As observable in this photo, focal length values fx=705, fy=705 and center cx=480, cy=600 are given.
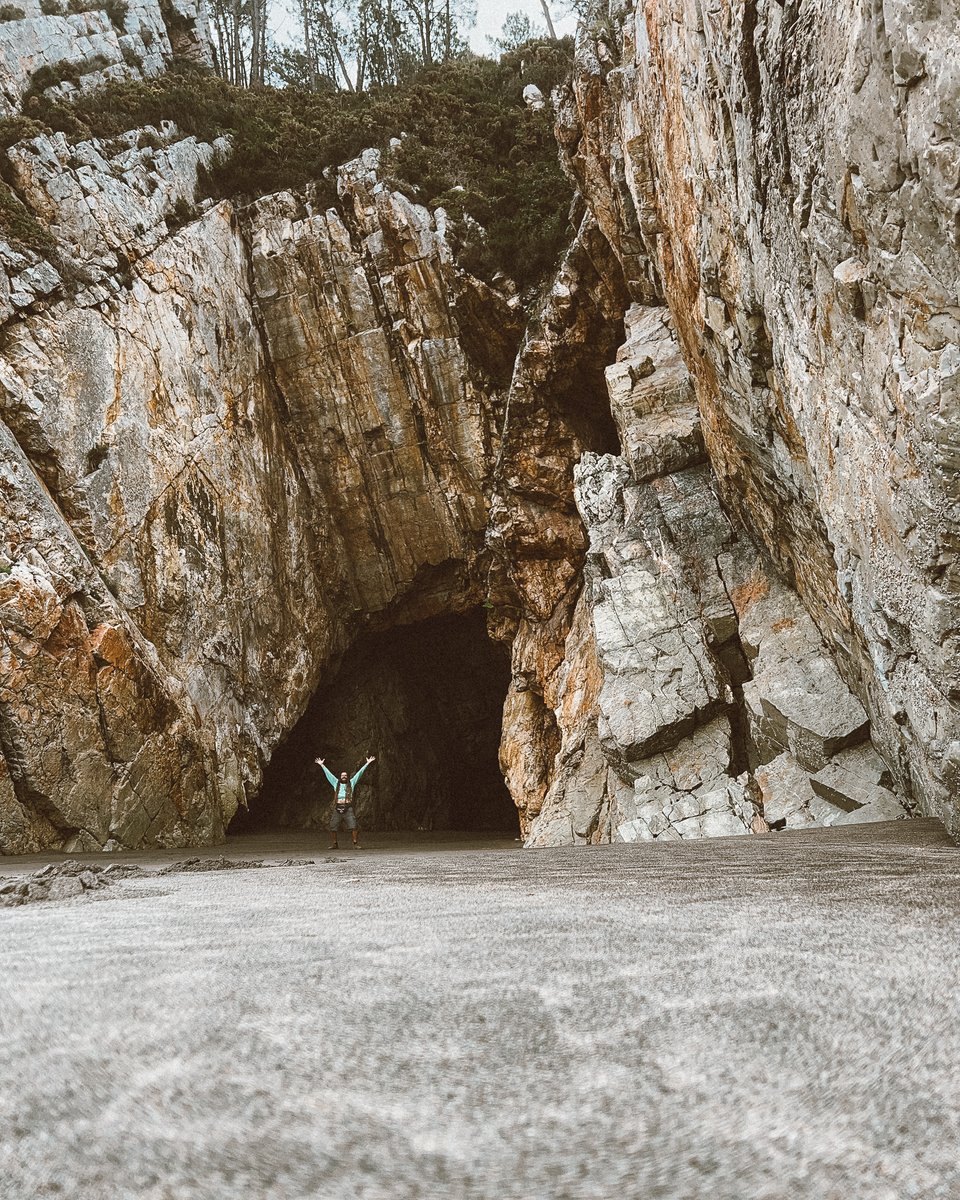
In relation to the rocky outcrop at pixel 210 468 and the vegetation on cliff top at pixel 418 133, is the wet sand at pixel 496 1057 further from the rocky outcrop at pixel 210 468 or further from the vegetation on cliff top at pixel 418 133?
the vegetation on cliff top at pixel 418 133

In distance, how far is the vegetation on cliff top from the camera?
58.0 feet

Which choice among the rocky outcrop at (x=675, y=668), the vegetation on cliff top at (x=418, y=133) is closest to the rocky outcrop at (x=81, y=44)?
the vegetation on cliff top at (x=418, y=133)

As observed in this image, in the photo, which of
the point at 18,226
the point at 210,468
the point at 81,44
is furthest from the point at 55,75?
the point at 210,468

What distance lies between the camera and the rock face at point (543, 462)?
5.64 m

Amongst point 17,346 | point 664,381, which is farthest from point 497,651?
point 17,346

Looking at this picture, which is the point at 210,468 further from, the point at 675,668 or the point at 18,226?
the point at 675,668

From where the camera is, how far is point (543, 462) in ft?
56.0

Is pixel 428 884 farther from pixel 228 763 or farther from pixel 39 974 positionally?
pixel 228 763

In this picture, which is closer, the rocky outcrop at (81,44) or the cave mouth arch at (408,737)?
the rocky outcrop at (81,44)

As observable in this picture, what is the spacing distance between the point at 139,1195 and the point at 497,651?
21.0 meters

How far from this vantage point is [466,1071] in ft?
4.56

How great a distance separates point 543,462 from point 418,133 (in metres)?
11.4

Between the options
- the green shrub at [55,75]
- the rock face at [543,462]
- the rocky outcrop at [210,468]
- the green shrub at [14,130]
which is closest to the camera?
the rock face at [543,462]

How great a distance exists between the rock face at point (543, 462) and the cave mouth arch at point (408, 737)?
0.51ft
